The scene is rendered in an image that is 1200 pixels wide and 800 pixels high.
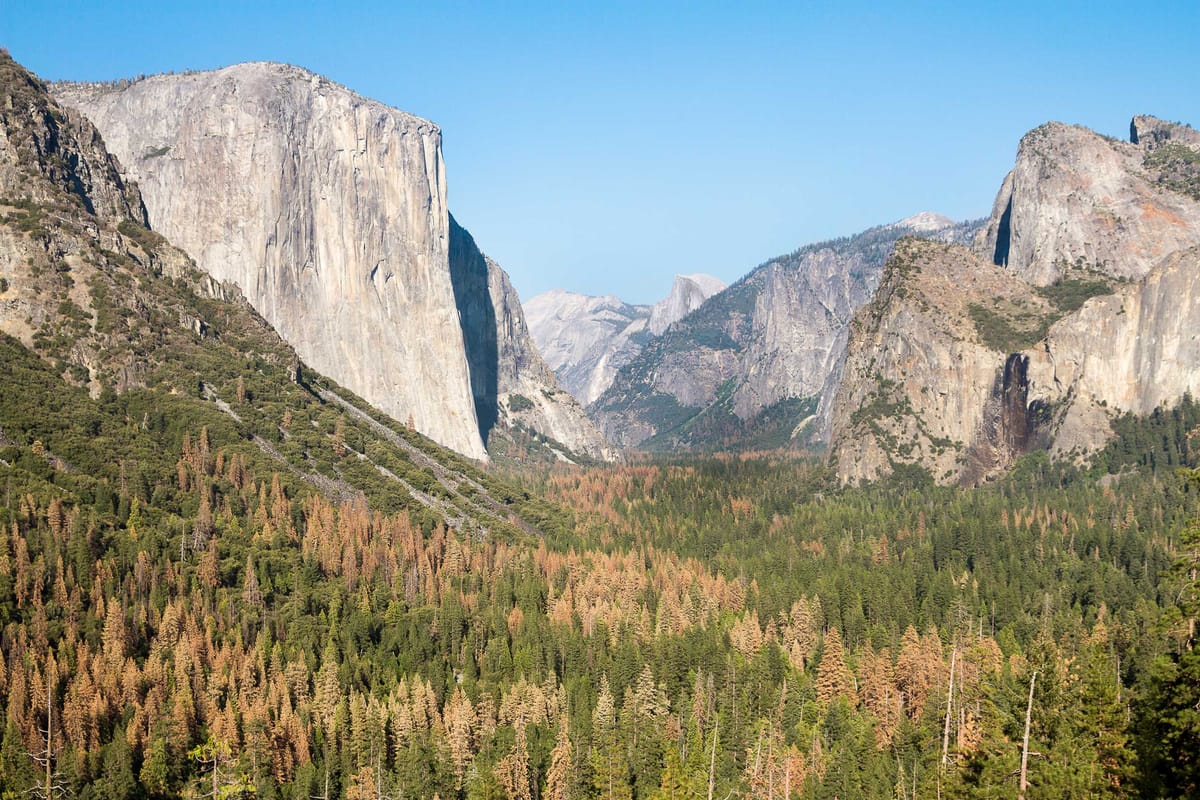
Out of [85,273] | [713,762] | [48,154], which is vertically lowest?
[713,762]

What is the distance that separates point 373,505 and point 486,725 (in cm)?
7128

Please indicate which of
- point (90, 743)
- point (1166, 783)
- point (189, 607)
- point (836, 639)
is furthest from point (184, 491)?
point (1166, 783)

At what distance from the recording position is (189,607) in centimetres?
11294

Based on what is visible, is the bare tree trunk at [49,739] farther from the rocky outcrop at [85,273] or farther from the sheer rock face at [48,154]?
the sheer rock face at [48,154]

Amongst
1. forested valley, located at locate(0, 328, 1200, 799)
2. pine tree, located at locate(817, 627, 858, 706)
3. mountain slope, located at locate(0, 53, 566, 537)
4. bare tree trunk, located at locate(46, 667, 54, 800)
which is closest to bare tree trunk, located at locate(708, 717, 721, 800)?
forested valley, located at locate(0, 328, 1200, 799)

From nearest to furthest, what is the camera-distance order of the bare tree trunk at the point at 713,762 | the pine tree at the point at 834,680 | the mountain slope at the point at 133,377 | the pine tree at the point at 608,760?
1. the bare tree trunk at the point at 713,762
2. the pine tree at the point at 608,760
3. the pine tree at the point at 834,680
4. the mountain slope at the point at 133,377

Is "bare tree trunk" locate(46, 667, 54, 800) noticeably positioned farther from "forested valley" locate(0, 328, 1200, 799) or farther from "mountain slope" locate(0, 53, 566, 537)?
"mountain slope" locate(0, 53, 566, 537)

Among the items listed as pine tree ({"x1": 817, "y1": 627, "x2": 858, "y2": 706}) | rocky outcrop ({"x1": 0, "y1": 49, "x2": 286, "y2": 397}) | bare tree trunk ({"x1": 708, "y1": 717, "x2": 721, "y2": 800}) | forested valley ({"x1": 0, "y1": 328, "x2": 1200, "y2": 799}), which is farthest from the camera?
rocky outcrop ({"x1": 0, "y1": 49, "x2": 286, "y2": 397})

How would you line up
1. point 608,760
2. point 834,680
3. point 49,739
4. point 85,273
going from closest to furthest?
point 49,739
point 608,760
point 834,680
point 85,273

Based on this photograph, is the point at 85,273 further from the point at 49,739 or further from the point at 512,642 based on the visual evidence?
the point at 49,739

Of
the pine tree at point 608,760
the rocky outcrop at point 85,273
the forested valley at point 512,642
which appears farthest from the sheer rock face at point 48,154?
the pine tree at point 608,760

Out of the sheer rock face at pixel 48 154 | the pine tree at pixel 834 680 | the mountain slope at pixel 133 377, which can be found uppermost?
the sheer rock face at pixel 48 154

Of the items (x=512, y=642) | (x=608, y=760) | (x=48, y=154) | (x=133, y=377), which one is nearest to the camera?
(x=608, y=760)

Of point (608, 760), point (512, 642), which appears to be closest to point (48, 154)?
point (512, 642)
